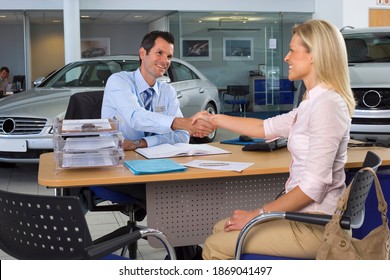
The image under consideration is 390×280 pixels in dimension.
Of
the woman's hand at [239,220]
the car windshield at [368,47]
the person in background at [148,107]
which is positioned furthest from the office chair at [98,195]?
the car windshield at [368,47]

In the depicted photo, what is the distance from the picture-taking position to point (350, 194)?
88.0 inches

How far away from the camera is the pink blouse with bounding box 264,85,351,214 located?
8.04 ft

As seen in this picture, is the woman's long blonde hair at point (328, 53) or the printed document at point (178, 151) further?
the printed document at point (178, 151)

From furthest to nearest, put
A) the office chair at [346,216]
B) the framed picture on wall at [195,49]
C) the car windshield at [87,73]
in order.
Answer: the framed picture on wall at [195,49]
the car windshield at [87,73]
the office chair at [346,216]

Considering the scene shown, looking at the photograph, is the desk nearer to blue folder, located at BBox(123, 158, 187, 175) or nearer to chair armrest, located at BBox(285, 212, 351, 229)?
blue folder, located at BBox(123, 158, 187, 175)

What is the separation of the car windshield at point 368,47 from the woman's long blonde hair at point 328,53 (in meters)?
5.78

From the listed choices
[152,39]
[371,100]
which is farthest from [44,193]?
[371,100]

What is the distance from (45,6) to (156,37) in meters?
8.83

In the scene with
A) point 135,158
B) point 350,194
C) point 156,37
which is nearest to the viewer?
point 350,194

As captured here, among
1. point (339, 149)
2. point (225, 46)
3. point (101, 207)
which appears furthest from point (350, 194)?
point (225, 46)

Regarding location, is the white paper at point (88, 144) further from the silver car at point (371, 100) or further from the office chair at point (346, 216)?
the silver car at point (371, 100)

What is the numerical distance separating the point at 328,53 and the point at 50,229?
1.23m

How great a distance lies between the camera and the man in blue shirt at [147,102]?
3580 millimetres

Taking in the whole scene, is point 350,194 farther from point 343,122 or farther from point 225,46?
point 225,46
